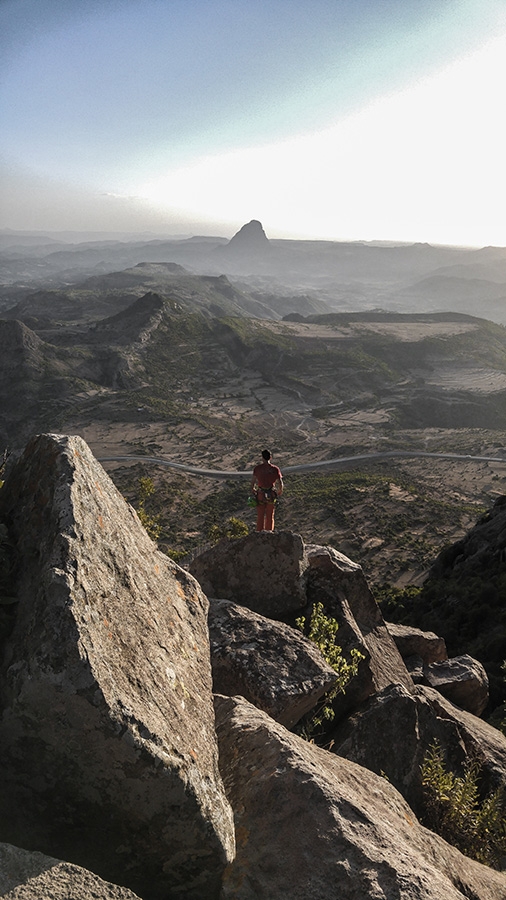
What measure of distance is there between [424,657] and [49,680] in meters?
13.2

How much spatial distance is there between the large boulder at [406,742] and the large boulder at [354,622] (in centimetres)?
45

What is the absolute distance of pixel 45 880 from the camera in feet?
13.2

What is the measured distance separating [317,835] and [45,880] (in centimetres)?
263

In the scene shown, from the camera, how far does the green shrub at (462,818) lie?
7367 millimetres

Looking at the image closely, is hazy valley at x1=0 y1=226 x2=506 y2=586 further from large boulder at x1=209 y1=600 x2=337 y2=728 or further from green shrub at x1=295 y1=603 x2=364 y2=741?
large boulder at x1=209 y1=600 x2=337 y2=728

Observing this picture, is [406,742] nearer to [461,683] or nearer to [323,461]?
[461,683]

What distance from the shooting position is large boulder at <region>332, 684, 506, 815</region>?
8.08m

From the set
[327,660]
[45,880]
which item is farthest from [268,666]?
[45,880]

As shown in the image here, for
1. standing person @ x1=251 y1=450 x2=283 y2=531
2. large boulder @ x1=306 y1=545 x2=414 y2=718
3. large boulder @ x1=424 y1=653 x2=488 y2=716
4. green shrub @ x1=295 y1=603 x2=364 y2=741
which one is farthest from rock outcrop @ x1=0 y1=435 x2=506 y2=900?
standing person @ x1=251 y1=450 x2=283 y2=531

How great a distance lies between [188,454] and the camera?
88.5 metres

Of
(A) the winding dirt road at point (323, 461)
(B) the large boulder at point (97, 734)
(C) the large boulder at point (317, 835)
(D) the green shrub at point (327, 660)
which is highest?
(B) the large boulder at point (97, 734)

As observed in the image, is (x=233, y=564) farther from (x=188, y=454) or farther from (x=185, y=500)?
(x=188, y=454)

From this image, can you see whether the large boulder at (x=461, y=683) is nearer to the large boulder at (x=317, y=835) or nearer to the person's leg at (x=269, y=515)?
the person's leg at (x=269, y=515)

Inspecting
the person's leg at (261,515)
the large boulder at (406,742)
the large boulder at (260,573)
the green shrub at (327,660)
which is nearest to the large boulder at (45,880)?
the green shrub at (327,660)
